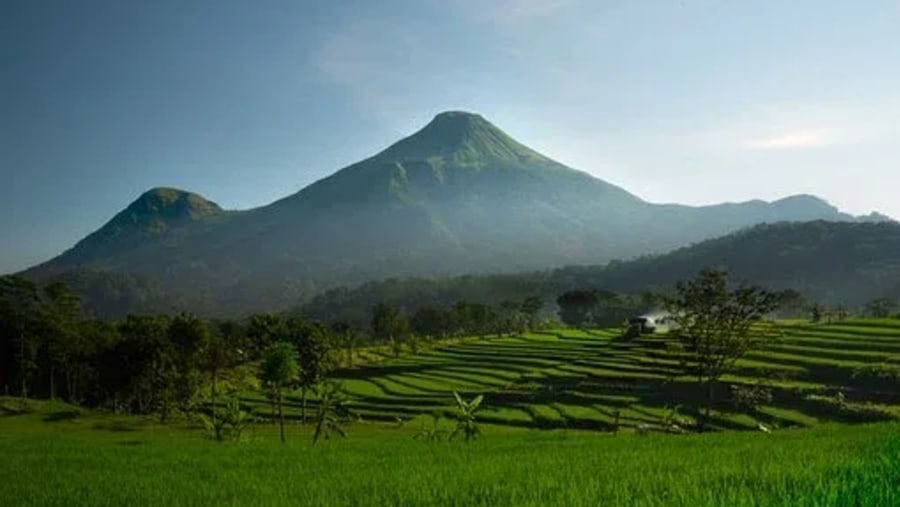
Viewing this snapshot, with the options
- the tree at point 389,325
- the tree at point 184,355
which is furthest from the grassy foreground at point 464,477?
the tree at point 389,325

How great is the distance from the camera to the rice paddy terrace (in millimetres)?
64562

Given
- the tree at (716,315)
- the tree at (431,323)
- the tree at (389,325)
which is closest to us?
the tree at (716,315)

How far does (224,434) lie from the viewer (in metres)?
55.2

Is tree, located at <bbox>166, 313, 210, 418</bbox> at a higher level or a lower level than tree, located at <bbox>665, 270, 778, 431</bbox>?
lower

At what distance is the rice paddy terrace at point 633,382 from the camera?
6456 cm

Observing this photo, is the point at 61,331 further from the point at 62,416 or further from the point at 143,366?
the point at 62,416

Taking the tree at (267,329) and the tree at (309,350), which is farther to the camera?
the tree at (267,329)

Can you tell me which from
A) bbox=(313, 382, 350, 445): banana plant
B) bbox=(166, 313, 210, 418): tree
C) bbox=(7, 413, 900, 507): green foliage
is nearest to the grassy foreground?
bbox=(7, 413, 900, 507): green foliage

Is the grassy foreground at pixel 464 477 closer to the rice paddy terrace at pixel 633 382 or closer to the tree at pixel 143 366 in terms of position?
the rice paddy terrace at pixel 633 382

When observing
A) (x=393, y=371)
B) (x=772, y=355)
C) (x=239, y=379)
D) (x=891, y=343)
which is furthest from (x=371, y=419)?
(x=891, y=343)

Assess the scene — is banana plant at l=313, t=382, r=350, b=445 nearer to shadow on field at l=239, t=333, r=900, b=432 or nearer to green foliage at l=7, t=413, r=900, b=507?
shadow on field at l=239, t=333, r=900, b=432

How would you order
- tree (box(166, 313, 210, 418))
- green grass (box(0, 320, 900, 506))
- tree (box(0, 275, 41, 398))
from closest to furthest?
1. green grass (box(0, 320, 900, 506))
2. tree (box(166, 313, 210, 418))
3. tree (box(0, 275, 41, 398))

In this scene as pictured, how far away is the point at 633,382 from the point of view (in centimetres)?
8188

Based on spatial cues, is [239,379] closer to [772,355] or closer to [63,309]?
[63,309]
